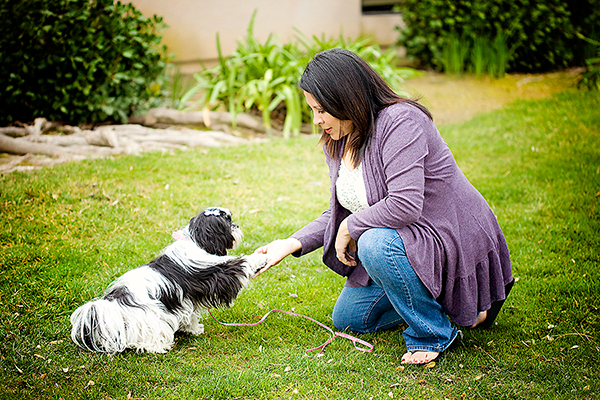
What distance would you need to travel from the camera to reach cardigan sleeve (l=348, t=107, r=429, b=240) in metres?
2.29

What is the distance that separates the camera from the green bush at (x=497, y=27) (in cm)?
852

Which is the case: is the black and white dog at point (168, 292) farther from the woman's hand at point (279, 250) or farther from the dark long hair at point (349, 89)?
the dark long hair at point (349, 89)

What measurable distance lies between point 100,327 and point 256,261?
0.80m

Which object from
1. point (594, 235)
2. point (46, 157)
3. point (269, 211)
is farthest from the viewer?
point (46, 157)

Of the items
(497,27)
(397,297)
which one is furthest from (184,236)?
(497,27)

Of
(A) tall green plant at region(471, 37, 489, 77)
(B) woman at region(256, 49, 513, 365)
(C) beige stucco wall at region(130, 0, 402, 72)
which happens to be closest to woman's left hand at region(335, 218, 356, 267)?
(B) woman at region(256, 49, 513, 365)

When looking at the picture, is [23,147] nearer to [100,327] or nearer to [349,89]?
[100,327]

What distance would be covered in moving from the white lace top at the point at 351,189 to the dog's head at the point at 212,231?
0.59 meters

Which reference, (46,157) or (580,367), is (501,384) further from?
(46,157)

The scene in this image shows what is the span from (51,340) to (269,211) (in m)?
2.20

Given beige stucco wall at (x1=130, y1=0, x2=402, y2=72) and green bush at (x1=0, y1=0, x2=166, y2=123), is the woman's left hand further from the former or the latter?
beige stucco wall at (x1=130, y1=0, x2=402, y2=72)

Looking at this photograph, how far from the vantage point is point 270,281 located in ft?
11.6

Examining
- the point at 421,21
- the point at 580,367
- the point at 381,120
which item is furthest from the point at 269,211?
the point at 421,21

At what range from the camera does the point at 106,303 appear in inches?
97.2
